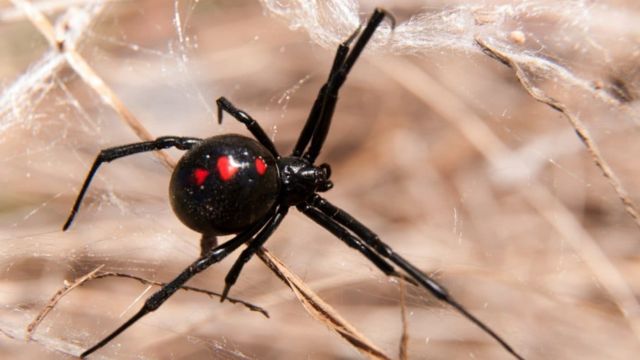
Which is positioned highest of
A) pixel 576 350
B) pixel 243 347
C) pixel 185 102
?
pixel 185 102

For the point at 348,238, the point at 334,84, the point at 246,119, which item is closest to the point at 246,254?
the point at 348,238

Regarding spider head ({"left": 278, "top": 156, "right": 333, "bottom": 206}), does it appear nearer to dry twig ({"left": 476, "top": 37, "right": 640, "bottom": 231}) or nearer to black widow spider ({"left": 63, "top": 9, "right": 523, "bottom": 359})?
black widow spider ({"left": 63, "top": 9, "right": 523, "bottom": 359})

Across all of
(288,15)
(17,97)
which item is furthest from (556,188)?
(17,97)

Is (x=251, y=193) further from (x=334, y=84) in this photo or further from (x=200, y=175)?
(x=334, y=84)

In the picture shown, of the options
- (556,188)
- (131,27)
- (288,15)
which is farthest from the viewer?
(131,27)

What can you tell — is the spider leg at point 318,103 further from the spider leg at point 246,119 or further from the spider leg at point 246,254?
the spider leg at point 246,254

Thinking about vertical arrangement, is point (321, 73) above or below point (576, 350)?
above

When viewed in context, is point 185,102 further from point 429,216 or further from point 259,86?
point 429,216
